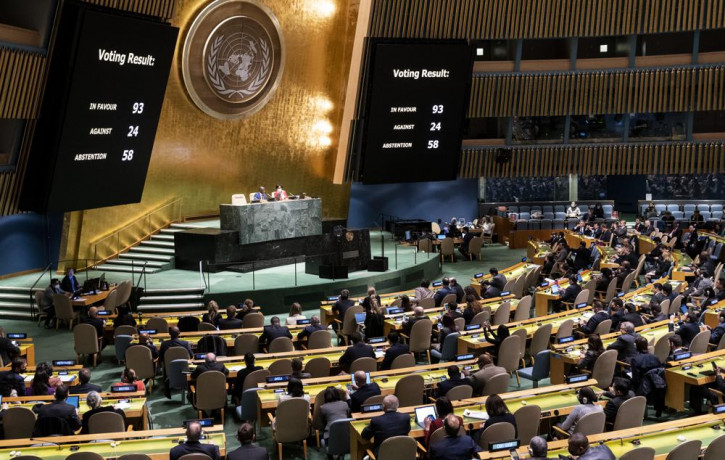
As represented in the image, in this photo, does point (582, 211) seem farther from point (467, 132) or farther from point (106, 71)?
point (106, 71)

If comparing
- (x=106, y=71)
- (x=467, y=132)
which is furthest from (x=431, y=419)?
(x=467, y=132)

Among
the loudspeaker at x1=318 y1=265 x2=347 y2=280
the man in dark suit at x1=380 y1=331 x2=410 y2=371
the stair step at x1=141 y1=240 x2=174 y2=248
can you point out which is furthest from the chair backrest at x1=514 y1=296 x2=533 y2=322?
the stair step at x1=141 y1=240 x2=174 y2=248

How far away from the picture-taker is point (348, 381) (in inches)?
423

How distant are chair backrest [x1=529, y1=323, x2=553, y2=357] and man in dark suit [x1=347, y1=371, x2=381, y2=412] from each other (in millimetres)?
4348

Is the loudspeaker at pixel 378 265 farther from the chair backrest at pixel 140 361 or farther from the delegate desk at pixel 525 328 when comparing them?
the chair backrest at pixel 140 361

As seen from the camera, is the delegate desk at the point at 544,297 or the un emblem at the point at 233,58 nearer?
the delegate desk at the point at 544,297

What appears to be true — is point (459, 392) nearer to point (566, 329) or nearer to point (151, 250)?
point (566, 329)

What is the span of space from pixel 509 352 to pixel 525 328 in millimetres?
1402

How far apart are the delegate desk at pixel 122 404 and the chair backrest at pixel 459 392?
365 centimetres

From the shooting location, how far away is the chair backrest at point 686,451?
7695 millimetres

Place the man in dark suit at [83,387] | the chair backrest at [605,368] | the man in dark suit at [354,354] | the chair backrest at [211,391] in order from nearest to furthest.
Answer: the man in dark suit at [83,387] < the chair backrest at [211,391] < the chair backrest at [605,368] < the man in dark suit at [354,354]

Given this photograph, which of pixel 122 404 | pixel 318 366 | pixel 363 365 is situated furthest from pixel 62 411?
pixel 363 365

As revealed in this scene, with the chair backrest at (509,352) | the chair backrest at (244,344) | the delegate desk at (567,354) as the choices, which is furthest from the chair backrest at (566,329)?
the chair backrest at (244,344)

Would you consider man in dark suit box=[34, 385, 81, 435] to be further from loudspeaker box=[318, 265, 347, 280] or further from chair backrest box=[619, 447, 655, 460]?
loudspeaker box=[318, 265, 347, 280]
